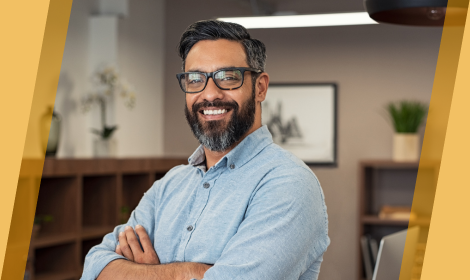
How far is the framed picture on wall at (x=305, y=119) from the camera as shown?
5355mm

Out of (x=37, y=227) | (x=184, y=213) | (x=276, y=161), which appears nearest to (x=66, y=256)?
(x=37, y=227)

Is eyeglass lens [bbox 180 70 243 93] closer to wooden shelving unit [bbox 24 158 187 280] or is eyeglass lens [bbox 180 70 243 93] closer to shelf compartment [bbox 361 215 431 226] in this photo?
wooden shelving unit [bbox 24 158 187 280]

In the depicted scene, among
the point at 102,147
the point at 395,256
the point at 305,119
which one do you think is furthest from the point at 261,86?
the point at 305,119

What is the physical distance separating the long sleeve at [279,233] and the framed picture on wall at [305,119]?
158 inches

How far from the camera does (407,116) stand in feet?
16.2

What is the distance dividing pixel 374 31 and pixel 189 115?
4.17 metres

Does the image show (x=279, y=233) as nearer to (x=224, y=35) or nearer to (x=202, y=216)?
(x=202, y=216)

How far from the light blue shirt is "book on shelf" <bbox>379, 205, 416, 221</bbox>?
3632 millimetres

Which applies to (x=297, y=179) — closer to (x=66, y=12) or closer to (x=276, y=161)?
(x=276, y=161)

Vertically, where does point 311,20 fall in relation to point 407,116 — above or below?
above

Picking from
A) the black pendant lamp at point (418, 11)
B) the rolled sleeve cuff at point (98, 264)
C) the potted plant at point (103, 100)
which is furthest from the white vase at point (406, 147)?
the rolled sleeve cuff at point (98, 264)

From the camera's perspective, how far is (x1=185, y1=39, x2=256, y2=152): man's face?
59.8 inches

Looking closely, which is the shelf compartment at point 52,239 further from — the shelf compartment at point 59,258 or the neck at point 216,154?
the neck at point 216,154

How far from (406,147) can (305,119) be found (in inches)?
41.0
